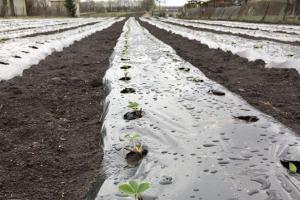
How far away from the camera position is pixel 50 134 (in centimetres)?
288

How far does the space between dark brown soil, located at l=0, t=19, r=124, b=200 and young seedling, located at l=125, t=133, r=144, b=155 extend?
0.22m

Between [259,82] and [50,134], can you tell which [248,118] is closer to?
[50,134]

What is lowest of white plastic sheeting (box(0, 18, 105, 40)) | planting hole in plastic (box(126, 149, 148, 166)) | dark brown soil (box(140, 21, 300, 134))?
white plastic sheeting (box(0, 18, 105, 40))

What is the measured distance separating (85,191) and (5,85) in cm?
273

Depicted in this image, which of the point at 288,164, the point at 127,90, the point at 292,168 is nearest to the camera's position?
the point at 292,168

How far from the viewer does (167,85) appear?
12.3 feet

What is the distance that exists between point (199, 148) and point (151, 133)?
16.9 inches

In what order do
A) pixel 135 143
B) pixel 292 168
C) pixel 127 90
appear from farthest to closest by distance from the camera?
pixel 127 90 < pixel 135 143 < pixel 292 168

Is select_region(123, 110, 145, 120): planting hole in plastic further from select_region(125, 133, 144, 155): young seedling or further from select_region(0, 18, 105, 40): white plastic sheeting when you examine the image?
select_region(0, 18, 105, 40): white plastic sheeting

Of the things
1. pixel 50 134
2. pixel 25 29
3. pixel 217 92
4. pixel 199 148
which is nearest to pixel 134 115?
pixel 50 134

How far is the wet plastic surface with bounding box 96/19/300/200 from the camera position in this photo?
1691 mm

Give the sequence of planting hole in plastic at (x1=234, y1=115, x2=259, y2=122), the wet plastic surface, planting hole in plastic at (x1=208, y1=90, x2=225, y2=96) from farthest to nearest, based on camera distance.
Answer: planting hole in plastic at (x1=208, y1=90, x2=225, y2=96)
planting hole in plastic at (x1=234, y1=115, x2=259, y2=122)
the wet plastic surface

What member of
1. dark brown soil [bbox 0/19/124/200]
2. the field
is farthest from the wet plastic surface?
dark brown soil [bbox 0/19/124/200]

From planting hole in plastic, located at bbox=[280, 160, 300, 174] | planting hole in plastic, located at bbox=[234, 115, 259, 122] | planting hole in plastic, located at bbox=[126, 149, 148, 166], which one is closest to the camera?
planting hole in plastic, located at bbox=[280, 160, 300, 174]
